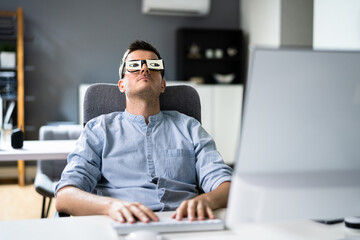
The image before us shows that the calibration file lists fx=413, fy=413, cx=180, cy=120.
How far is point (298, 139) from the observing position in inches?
30.0

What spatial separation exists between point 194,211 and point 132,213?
16 cm

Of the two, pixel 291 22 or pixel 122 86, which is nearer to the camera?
pixel 122 86

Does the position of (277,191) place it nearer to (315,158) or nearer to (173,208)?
(315,158)

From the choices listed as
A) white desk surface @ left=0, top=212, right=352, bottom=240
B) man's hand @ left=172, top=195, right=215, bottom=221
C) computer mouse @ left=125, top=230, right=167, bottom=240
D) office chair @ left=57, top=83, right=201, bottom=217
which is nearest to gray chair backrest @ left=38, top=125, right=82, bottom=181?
office chair @ left=57, top=83, right=201, bottom=217

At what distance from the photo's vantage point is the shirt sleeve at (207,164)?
5.02 ft

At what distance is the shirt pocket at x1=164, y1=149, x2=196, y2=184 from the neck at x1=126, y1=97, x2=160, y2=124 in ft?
0.71

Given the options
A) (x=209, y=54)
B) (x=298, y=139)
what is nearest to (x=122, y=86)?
(x=298, y=139)

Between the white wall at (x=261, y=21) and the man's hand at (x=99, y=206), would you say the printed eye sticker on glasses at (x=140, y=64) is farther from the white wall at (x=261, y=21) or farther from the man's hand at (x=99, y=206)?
the white wall at (x=261, y=21)

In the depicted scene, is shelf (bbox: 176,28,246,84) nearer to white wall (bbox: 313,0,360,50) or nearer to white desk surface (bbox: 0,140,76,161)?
white wall (bbox: 313,0,360,50)

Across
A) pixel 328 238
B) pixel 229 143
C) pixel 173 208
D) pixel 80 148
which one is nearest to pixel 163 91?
pixel 80 148

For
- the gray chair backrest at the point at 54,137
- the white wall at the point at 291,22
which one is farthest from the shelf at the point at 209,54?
the gray chair backrest at the point at 54,137

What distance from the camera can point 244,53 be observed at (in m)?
5.41

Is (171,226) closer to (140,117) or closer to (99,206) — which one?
(99,206)

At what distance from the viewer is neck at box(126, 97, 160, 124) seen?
5.77 ft
